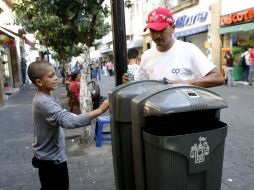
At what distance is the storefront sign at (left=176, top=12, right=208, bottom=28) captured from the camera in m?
20.1

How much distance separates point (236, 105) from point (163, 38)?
753cm

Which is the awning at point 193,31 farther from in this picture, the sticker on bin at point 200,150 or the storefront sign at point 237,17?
the sticker on bin at point 200,150

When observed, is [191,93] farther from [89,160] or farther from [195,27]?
[195,27]

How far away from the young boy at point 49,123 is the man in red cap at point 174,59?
1.89 feet

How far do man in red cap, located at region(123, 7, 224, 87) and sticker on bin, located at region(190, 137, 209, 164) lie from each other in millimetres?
685

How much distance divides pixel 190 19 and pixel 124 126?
20638 millimetres

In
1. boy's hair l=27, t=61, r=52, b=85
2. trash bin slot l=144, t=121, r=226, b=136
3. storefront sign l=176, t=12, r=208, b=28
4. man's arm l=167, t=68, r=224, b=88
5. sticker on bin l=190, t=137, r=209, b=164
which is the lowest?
sticker on bin l=190, t=137, r=209, b=164

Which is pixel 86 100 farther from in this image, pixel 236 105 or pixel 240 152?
pixel 236 105

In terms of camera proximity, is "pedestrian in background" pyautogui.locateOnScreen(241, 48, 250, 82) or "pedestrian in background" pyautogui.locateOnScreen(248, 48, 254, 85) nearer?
"pedestrian in background" pyautogui.locateOnScreen(248, 48, 254, 85)

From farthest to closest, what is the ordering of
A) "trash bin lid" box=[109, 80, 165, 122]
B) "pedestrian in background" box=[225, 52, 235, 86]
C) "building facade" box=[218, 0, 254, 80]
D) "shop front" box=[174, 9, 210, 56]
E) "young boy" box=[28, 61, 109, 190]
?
1. "shop front" box=[174, 9, 210, 56]
2. "building facade" box=[218, 0, 254, 80]
3. "pedestrian in background" box=[225, 52, 235, 86]
4. "young boy" box=[28, 61, 109, 190]
5. "trash bin lid" box=[109, 80, 165, 122]

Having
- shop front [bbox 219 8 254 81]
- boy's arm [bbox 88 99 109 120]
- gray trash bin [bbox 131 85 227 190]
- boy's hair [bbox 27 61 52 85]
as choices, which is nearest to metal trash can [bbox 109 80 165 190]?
boy's arm [bbox 88 99 109 120]

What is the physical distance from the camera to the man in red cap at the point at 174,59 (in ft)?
9.24

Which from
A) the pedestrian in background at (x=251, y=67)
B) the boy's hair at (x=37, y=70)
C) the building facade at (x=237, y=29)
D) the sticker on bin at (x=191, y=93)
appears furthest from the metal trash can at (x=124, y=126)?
the building facade at (x=237, y=29)

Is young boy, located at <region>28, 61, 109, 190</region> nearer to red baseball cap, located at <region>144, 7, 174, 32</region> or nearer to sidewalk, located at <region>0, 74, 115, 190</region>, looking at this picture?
red baseball cap, located at <region>144, 7, 174, 32</region>
